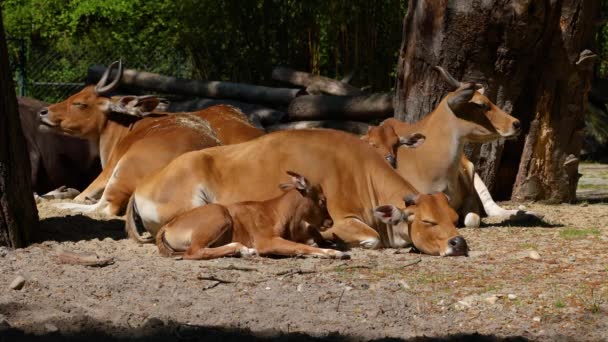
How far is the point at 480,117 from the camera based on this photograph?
9148 mm

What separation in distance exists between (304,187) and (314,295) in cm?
163

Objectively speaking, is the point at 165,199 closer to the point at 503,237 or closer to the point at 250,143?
the point at 250,143

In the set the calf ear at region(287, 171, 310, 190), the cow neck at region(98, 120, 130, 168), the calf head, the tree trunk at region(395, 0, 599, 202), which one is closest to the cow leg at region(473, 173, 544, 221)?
the tree trunk at region(395, 0, 599, 202)

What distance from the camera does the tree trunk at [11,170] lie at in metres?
7.18

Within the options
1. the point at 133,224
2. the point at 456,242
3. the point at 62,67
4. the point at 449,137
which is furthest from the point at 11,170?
the point at 62,67

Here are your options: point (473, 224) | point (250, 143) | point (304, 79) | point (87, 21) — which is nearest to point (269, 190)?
point (250, 143)

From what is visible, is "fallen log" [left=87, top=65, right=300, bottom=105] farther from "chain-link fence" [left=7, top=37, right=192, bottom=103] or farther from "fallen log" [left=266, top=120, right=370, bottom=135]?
"chain-link fence" [left=7, top=37, right=192, bottom=103]

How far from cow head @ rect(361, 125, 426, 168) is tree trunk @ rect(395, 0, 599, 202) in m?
1.23

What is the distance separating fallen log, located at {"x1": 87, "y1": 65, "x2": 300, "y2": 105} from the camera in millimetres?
15891

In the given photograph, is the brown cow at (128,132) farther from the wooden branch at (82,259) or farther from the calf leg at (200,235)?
the wooden branch at (82,259)

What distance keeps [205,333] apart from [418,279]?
6.07ft

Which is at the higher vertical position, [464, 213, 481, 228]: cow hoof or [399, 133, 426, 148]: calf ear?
[399, 133, 426, 148]: calf ear

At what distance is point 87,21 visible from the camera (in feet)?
96.2

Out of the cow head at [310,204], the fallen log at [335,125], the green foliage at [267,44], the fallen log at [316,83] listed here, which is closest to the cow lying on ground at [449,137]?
the cow head at [310,204]
